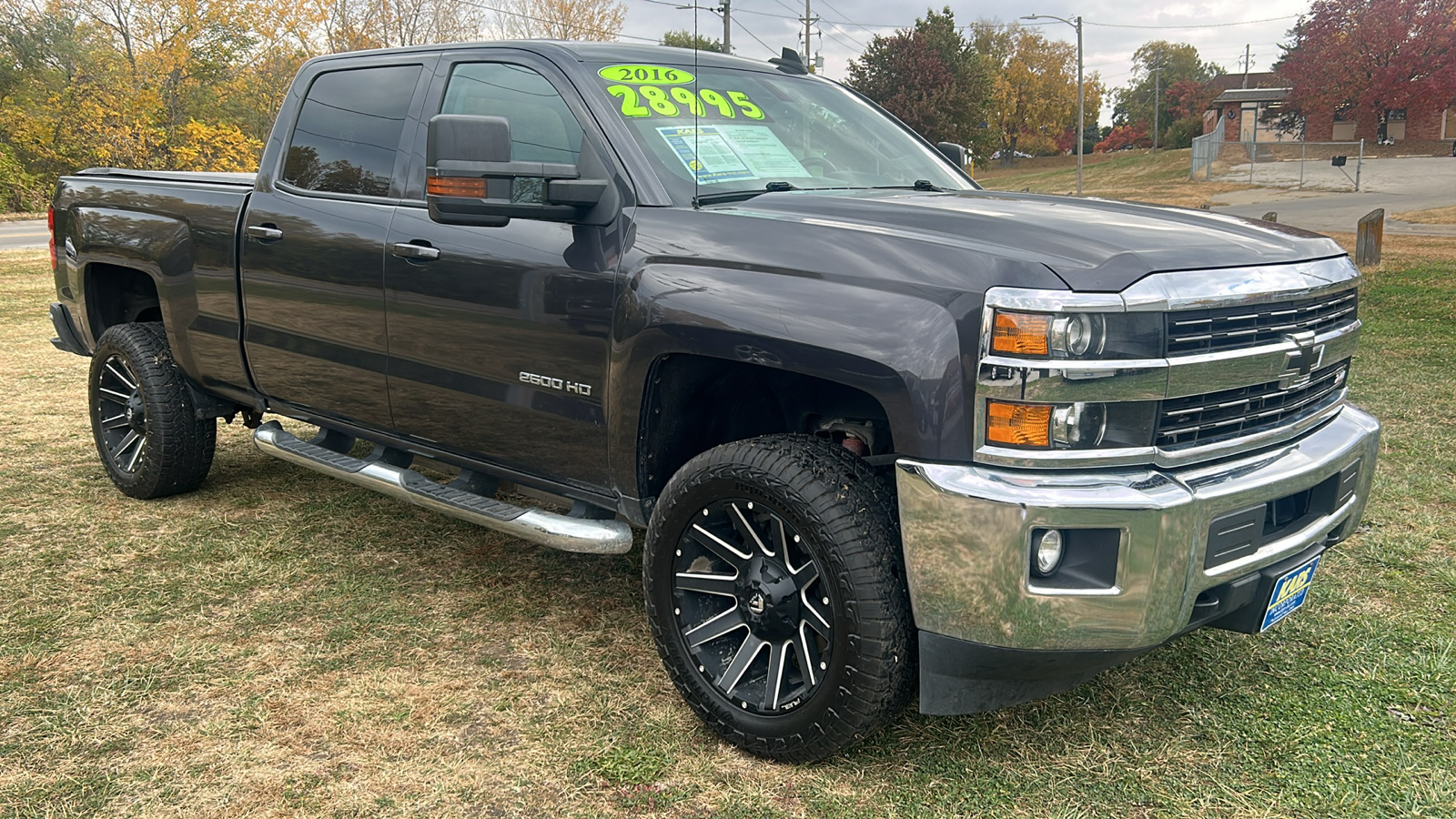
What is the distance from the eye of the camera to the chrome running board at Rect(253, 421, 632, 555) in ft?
10.7

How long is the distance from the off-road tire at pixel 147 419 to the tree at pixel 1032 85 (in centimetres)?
7250

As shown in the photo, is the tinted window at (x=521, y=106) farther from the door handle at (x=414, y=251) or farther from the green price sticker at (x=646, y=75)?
the door handle at (x=414, y=251)

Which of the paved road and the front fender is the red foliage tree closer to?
the paved road

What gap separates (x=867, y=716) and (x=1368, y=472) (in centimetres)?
170

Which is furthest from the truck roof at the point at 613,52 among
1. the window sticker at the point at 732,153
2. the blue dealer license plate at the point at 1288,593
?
the blue dealer license plate at the point at 1288,593

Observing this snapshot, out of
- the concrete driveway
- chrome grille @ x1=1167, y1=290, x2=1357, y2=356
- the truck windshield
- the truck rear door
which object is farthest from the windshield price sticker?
the concrete driveway

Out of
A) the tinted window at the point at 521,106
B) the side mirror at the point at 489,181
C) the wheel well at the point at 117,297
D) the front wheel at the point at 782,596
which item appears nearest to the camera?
the front wheel at the point at 782,596

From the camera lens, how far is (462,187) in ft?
10.0

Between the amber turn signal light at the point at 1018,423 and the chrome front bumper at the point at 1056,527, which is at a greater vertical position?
the amber turn signal light at the point at 1018,423

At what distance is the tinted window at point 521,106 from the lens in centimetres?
349

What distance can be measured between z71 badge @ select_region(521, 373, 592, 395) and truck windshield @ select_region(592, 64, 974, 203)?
0.63m

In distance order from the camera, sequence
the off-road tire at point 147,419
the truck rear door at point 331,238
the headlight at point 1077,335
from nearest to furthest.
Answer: the headlight at point 1077,335 < the truck rear door at point 331,238 < the off-road tire at point 147,419

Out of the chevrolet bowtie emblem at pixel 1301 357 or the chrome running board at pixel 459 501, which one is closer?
the chevrolet bowtie emblem at pixel 1301 357

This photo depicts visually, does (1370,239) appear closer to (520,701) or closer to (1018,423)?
(1018,423)
